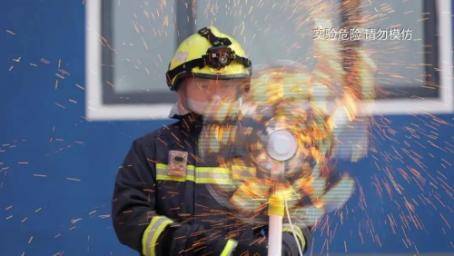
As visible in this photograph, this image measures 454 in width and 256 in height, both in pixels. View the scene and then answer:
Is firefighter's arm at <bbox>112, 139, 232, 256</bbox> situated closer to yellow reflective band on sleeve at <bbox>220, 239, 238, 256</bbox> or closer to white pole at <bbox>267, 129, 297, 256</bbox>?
yellow reflective band on sleeve at <bbox>220, 239, 238, 256</bbox>

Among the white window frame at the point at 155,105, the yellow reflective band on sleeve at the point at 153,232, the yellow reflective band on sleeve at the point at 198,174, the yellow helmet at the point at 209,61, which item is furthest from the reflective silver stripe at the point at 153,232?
the white window frame at the point at 155,105

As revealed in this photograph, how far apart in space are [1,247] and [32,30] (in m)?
1.24

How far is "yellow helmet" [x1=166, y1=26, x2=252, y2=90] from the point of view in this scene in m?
2.86

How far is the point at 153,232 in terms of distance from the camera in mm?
2629

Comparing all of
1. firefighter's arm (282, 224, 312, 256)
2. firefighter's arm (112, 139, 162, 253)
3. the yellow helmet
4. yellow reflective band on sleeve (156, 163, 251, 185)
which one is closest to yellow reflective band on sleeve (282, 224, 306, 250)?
firefighter's arm (282, 224, 312, 256)

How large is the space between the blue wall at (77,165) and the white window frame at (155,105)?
43 mm

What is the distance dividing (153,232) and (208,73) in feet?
1.90

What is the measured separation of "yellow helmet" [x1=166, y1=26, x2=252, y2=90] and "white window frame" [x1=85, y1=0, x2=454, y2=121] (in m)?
1.67

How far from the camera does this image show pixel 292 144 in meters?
2.20

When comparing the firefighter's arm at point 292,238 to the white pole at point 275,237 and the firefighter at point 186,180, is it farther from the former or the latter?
the white pole at point 275,237

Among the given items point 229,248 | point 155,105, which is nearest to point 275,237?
point 229,248

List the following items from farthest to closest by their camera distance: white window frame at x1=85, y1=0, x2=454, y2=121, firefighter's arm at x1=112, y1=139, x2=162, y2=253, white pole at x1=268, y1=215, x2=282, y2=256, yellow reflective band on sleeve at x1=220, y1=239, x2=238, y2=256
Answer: white window frame at x1=85, y1=0, x2=454, y2=121 < firefighter's arm at x1=112, y1=139, x2=162, y2=253 < yellow reflective band on sleeve at x1=220, y1=239, x2=238, y2=256 < white pole at x1=268, y1=215, x2=282, y2=256

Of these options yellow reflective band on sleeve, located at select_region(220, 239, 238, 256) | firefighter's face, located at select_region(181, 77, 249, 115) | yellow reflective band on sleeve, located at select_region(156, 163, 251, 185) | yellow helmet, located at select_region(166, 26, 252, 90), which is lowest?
yellow reflective band on sleeve, located at select_region(220, 239, 238, 256)

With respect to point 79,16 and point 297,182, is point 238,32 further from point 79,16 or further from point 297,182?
point 297,182
